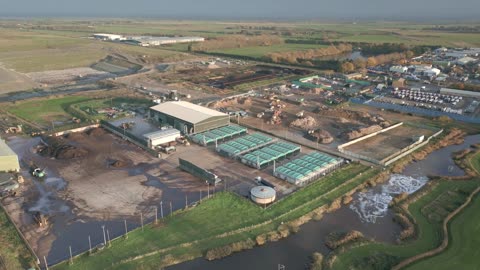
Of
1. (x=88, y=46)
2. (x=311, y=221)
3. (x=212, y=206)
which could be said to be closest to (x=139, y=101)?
(x=212, y=206)

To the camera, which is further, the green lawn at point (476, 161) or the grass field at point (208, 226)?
the green lawn at point (476, 161)

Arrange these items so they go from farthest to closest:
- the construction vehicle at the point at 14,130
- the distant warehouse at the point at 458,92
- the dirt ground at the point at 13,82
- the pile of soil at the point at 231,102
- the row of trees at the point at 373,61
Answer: the row of trees at the point at 373,61
the dirt ground at the point at 13,82
the distant warehouse at the point at 458,92
the pile of soil at the point at 231,102
the construction vehicle at the point at 14,130

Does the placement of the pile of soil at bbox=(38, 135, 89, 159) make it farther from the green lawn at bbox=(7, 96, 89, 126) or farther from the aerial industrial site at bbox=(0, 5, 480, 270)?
the green lawn at bbox=(7, 96, 89, 126)

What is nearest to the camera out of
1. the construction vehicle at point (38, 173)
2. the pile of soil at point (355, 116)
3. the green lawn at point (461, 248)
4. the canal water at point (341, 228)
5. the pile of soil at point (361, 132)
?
the green lawn at point (461, 248)

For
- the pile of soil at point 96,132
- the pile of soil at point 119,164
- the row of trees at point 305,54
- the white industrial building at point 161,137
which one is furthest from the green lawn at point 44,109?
the row of trees at point 305,54

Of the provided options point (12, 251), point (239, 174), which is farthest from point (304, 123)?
point (12, 251)

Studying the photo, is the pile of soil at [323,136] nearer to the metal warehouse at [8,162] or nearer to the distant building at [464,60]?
the metal warehouse at [8,162]

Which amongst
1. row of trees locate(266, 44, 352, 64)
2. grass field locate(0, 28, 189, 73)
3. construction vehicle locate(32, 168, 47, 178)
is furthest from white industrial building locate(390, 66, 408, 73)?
construction vehicle locate(32, 168, 47, 178)

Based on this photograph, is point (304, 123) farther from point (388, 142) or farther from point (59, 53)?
point (59, 53)
